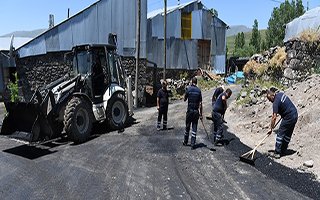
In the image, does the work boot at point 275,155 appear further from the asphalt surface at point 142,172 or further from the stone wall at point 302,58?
the stone wall at point 302,58

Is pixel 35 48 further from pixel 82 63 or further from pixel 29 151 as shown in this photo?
pixel 29 151

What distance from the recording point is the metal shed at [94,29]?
21.0 m

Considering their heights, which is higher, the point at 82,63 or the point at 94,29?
the point at 94,29

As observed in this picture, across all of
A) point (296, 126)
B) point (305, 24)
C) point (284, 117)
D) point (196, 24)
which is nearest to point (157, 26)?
point (196, 24)

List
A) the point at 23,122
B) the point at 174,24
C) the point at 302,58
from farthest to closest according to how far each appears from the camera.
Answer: the point at 174,24
the point at 302,58
the point at 23,122

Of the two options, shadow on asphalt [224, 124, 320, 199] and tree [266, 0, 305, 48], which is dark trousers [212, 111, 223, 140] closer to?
shadow on asphalt [224, 124, 320, 199]

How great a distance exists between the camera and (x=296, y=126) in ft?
31.2

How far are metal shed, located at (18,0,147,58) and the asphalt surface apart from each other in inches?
482

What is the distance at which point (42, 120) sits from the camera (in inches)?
340

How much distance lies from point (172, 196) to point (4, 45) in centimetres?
2646

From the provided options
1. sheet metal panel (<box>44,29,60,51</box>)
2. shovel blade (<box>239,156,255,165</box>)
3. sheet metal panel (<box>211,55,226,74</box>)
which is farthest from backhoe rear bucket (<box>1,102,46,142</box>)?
sheet metal panel (<box>211,55,226,74</box>)

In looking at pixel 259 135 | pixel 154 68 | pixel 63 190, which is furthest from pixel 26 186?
pixel 154 68

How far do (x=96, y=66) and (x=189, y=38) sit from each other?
16988mm

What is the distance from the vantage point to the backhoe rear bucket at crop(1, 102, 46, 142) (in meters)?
8.54
